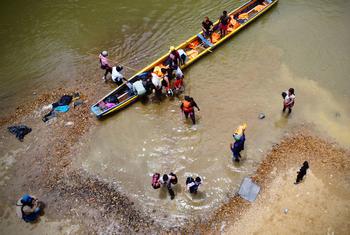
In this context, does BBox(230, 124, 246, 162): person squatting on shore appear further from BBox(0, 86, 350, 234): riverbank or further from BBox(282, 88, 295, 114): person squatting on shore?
BBox(282, 88, 295, 114): person squatting on shore

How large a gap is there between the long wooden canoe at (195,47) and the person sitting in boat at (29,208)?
4.53 meters

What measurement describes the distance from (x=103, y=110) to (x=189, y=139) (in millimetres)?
4346

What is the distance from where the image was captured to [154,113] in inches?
550

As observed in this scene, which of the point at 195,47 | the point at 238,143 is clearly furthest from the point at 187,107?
the point at 195,47

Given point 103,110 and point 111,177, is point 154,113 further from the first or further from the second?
point 111,177

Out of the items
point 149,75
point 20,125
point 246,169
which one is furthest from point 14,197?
point 246,169

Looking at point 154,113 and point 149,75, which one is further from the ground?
point 149,75

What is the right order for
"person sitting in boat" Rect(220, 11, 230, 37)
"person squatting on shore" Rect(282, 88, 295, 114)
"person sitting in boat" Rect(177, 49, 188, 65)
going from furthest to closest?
1. "person sitting in boat" Rect(220, 11, 230, 37)
2. "person sitting in boat" Rect(177, 49, 188, 65)
3. "person squatting on shore" Rect(282, 88, 295, 114)

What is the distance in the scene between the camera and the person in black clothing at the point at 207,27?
16.4m

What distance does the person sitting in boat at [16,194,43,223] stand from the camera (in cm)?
1068

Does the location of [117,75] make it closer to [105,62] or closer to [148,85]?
[105,62]

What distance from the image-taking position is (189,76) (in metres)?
15.5

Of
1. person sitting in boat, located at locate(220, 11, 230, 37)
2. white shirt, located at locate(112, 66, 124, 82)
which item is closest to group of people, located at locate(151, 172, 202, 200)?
white shirt, located at locate(112, 66, 124, 82)

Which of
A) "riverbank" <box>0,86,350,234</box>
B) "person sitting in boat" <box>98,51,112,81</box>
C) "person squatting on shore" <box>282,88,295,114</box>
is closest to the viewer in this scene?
"riverbank" <box>0,86,350,234</box>
